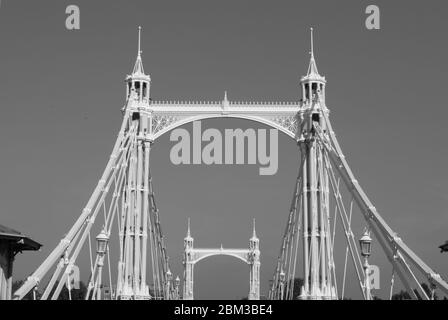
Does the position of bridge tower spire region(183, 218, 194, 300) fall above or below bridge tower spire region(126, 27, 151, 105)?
below

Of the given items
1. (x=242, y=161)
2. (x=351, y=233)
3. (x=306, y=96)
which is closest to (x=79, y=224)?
(x=242, y=161)

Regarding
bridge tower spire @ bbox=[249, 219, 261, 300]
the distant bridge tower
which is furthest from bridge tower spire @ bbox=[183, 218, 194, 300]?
bridge tower spire @ bbox=[249, 219, 261, 300]

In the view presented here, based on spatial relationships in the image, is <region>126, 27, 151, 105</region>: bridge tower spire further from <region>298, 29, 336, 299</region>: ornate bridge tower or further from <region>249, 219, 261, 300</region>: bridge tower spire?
<region>249, 219, 261, 300</region>: bridge tower spire

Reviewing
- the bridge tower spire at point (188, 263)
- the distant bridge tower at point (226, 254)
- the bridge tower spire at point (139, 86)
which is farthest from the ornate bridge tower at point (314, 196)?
the bridge tower spire at point (188, 263)

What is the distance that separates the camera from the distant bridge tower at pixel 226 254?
11662 cm

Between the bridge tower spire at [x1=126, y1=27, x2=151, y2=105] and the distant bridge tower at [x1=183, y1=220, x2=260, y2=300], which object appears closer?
the bridge tower spire at [x1=126, y1=27, x2=151, y2=105]

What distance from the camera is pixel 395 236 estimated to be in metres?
33.7

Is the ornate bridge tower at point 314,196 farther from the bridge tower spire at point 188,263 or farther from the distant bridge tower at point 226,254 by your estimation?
the bridge tower spire at point 188,263

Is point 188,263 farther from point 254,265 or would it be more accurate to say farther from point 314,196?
point 314,196

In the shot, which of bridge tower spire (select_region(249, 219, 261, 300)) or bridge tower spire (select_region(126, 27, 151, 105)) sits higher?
bridge tower spire (select_region(126, 27, 151, 105))

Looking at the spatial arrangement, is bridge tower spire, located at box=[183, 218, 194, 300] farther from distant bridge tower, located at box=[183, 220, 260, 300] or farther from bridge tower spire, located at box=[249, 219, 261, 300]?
bridge tower spire, located at box=[249, 219, 261, 300]

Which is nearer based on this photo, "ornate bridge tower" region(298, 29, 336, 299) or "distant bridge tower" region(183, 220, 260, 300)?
"ornate bridge tower" region(298, 29, 336, 299)

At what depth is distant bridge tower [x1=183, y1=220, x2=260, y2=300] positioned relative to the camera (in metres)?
117
